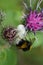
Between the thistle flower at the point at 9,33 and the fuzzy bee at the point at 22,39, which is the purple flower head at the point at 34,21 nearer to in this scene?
the fuzzy bee at the point at 22,39

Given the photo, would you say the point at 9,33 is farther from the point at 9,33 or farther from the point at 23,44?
the point at 23,44

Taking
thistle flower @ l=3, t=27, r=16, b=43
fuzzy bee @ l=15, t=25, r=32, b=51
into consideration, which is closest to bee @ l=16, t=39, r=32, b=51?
fuzzy bee @ l=15, t=25, r=32, b=51

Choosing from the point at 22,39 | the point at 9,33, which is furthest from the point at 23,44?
the point at 9,33

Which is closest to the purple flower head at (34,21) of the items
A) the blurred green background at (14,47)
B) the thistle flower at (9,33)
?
the blurred green background at (14,47)

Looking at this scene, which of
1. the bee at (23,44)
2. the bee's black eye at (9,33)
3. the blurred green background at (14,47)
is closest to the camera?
the bee's black eye at (9,33)

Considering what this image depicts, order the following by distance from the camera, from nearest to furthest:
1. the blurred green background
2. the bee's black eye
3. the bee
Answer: the bee's black eye → the bee → the blurred green background

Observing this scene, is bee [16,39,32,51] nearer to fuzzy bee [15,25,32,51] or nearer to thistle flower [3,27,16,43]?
fuzzy bee [15,25,32,51]
